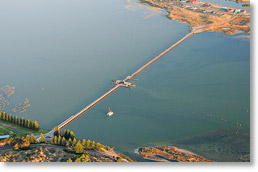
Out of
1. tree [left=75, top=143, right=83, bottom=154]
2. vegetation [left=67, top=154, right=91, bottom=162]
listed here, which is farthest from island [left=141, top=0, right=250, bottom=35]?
vegetation [left=67, top=154, right=91, bottom=162]

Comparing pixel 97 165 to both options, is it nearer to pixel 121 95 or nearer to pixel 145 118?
pixel 145 118

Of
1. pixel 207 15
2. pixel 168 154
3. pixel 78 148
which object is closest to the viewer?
pixel 78 148

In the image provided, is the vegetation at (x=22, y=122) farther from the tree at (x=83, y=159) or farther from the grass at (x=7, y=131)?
the tree at (x=83, y=159)

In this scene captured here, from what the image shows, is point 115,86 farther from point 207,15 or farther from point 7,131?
point 207,15

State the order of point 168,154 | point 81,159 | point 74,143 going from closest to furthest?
point 81,159
point 74,143
point 168,154

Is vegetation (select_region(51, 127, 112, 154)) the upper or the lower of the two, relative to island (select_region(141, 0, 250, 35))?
lower

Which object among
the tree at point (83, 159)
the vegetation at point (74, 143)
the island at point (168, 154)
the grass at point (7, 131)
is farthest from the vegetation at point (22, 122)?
the island at point (168, 154)

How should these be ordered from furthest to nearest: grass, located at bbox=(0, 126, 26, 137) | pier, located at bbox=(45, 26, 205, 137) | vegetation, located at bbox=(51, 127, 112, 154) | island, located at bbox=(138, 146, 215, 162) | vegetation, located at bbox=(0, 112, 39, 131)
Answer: pier, located at bbox=(45, 26, 205, 137)
vegetation, located at bbox=(0, 112, 39, 131)
grass, located at bbox=(0, 126, 26, 137)
vegetation, located at bbox=(51, 127, 112, 154)
island, located at bbox=(138, 146, 215, 162)

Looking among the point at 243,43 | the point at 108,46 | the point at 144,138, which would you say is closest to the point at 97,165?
the point at 144,138

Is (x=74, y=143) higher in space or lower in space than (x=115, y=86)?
lower

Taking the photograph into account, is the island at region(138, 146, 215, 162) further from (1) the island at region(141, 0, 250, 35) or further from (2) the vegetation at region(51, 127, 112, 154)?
(1) the island at region(141, 0, 250, 35)

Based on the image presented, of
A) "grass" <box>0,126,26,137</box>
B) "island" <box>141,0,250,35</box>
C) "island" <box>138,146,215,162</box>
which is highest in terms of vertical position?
"island" <box>141,0,250,35</box>

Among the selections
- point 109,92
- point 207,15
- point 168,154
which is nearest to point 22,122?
point 109,92
